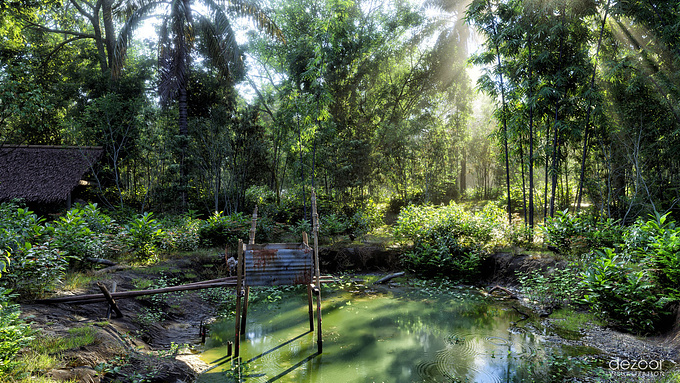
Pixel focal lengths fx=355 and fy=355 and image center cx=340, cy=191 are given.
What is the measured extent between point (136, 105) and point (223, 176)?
4.22m

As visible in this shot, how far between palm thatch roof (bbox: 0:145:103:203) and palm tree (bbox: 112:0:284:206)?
12.6 ft

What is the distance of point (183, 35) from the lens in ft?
40.7

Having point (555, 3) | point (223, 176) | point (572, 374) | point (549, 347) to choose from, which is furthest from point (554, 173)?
point (223, 176)

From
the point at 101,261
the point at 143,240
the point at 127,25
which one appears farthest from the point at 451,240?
the point at 127,25

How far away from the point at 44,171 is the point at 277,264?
12.8 m

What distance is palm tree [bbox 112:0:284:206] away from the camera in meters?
12.0

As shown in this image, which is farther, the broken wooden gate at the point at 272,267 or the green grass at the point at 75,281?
the green grass at the point at 75,281

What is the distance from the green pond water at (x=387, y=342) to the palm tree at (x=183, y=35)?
26.8 ft

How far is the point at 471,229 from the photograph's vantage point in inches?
379

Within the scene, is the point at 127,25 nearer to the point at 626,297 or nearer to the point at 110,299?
the point at 110,299

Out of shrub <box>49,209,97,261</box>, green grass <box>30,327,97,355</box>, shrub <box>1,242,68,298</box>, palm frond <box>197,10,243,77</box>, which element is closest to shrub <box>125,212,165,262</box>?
shrub <box>49,209,97,261</box>

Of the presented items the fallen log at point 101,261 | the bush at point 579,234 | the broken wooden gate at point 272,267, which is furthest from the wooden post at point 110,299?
the bush at point 579,234

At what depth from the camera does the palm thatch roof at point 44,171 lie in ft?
40.9

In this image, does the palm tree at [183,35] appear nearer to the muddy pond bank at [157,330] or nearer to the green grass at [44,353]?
the muddy pond bank at [157,330]
